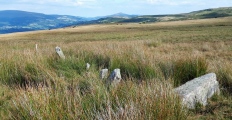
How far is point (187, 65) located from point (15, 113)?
363cm

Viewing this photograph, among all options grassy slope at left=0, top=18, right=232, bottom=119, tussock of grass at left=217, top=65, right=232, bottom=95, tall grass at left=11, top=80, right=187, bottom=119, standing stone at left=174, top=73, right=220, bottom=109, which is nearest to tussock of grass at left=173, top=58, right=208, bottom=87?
grassy slope at left=0, top=18, right=232, bottom=119

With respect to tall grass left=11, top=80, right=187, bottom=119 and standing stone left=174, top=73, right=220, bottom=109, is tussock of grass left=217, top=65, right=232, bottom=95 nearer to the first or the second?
standing stone left=174, top=73, right=220, bottom=109

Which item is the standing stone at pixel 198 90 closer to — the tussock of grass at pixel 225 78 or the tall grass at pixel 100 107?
the tussock of grass at pixel 225 78

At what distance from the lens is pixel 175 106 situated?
3.03 meters

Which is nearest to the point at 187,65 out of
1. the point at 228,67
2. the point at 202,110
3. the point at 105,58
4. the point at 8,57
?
the point at 228,67

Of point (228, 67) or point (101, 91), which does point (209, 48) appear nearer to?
point (228, 67)

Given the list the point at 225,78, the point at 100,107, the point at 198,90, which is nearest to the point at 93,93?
the point at 100,107

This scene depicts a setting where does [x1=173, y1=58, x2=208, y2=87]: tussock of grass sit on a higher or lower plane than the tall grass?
lower

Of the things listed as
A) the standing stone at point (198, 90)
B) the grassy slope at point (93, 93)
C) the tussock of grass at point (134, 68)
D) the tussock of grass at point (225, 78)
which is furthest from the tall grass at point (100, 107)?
the tussock of grass at point (225, 78)

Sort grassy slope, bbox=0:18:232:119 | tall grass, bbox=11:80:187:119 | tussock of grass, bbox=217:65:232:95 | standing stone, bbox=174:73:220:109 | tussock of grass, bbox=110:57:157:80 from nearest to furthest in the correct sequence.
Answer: tall grass, bbox=11:80:187:119 < grassy slope, bbox=0:18:232:119 < standing stone, bbox=174:73:220:109 < tussock of grass, bbox=217:65:232:95 < tussock of grass, bbox=110:57:157:80

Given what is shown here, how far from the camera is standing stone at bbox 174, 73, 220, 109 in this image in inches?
160

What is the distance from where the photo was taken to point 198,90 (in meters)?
4.35

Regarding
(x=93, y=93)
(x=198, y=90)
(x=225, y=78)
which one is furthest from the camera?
(x=225, y=78)

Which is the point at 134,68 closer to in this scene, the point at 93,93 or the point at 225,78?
the point at 225,78
